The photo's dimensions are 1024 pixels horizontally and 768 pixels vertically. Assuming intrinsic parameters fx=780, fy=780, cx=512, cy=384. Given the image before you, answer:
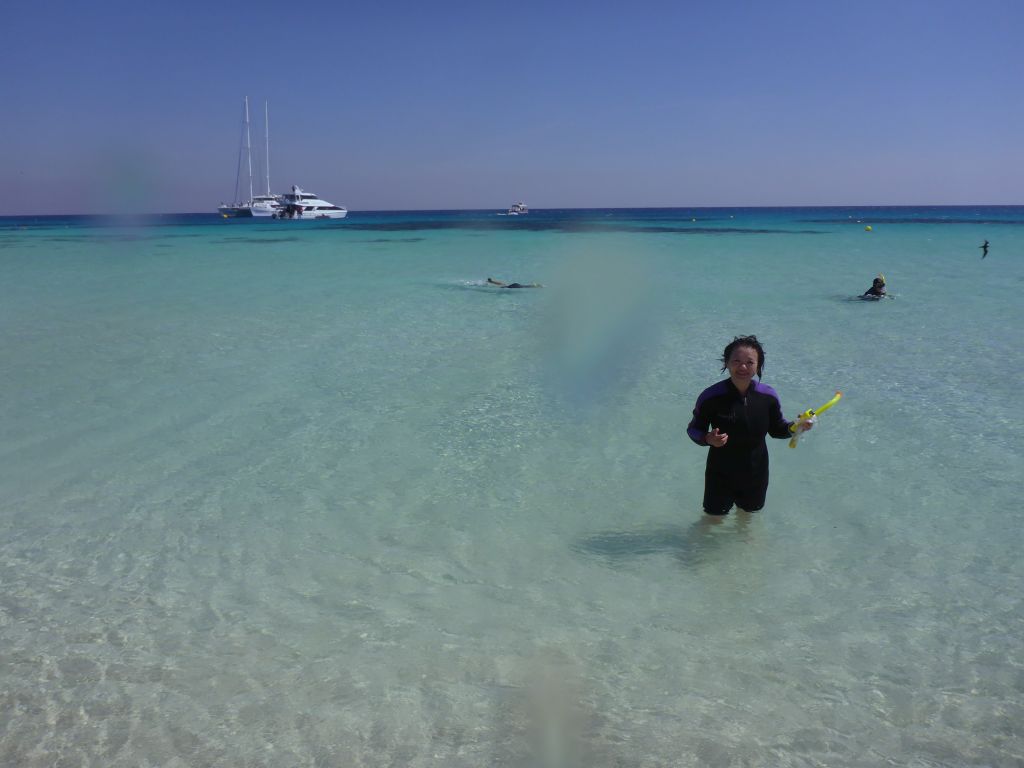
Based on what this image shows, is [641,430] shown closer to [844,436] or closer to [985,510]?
[844,436]

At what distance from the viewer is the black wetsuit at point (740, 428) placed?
14.5ft

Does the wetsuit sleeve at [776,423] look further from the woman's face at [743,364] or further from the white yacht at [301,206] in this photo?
the white yacht at [301,206]

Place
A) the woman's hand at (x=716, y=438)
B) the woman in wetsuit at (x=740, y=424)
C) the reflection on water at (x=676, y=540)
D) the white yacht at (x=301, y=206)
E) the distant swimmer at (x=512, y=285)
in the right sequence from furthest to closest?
the white yacht at (x=301, y=206), the distant swimmer at (x=512, y=285), the reflection on water at (x=676, y=540), the woman in wetsuit at (x=740, y=424), the woman's hand at (x=716, y=438)

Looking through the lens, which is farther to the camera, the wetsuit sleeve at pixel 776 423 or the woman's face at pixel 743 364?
the wetsuit sleeve at pixel 776 423

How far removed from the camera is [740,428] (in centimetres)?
445

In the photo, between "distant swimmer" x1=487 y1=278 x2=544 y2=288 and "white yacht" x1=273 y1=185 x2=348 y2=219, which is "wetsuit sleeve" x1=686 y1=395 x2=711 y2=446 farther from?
"white yacht" x1=273 y1=185 x2=348 y2=219

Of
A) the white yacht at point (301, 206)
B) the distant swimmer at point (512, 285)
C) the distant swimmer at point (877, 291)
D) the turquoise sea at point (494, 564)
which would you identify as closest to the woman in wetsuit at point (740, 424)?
the turquoise sea at point (494, 564)

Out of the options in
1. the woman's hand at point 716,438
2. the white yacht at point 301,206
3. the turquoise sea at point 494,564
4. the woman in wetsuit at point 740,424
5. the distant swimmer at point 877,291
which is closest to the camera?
the turquoise sea at point 494,564

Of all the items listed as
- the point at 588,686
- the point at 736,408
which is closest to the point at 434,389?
the point at 736,408

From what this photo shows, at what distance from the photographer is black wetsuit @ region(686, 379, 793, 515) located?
4426 mm

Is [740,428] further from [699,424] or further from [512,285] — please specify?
[512,285]

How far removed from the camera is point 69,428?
7285 millimetres

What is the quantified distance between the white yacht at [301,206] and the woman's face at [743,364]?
92035mm

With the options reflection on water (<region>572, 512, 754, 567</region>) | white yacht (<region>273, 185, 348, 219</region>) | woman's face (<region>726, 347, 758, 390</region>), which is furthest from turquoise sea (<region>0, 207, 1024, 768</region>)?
white yacht (<region>273, 185, 348, 219</region>)
